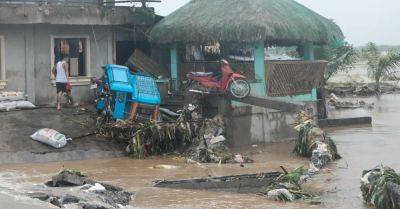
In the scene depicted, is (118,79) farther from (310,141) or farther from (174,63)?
(310,141)

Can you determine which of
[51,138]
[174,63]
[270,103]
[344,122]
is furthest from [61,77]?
[344,122]

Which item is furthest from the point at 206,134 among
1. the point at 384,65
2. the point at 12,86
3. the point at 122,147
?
the point at 384,65

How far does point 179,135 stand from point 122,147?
1389 mm

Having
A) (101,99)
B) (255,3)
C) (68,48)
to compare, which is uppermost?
(255,3)

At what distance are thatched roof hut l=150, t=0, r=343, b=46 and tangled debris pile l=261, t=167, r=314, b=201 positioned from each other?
6499 millimetres

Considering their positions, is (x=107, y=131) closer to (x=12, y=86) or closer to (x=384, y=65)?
(x=12, y=86)

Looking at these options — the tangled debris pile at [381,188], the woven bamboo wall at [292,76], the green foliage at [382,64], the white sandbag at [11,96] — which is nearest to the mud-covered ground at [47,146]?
the white sandbag at [11,96]

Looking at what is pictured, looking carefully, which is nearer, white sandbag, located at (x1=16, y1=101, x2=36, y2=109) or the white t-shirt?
white sandbag, located at (x1=16, y1=101, x2=36, y2=109)

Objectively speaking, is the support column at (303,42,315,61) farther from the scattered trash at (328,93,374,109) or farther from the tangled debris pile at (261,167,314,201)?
the tangled debris pile at (261,167,314,201)

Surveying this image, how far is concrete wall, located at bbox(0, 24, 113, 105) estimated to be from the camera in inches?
661

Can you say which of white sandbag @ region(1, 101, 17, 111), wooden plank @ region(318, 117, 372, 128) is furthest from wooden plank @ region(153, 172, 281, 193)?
wooden plank @ region(318, 117, 372, 128)

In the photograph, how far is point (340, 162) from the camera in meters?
13.5

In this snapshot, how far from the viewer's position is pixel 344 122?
67.6ft

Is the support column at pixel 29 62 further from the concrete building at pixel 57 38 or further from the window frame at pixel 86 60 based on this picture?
the window frame at pixel 86 60
